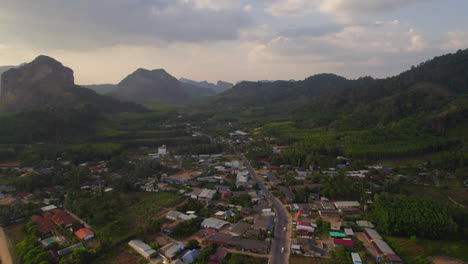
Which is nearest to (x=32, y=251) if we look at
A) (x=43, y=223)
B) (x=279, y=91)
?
(x=43, y=223)

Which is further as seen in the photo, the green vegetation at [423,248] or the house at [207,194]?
the house at [207,194]

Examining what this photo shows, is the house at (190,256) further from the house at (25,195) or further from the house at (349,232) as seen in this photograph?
the house at (25,195)

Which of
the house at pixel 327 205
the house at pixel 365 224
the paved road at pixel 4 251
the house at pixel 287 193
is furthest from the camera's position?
the house at pixel 287 193

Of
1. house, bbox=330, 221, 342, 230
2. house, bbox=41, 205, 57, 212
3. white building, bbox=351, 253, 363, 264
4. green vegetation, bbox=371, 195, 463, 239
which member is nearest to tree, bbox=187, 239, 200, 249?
white building, bbox=351, 253, 363, 264

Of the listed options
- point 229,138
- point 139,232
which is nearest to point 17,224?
point 139,232

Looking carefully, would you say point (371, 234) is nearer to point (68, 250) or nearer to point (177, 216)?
point (177, 216)

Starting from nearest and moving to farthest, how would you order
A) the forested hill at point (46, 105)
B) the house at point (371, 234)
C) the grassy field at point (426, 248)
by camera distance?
the grassy field at point (426, 248) → the house at point (371, 234) → the forested hill at point (46, 105)

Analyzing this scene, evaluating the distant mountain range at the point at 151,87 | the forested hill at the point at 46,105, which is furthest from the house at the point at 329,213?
the distant mountain range at the point at 151,87
